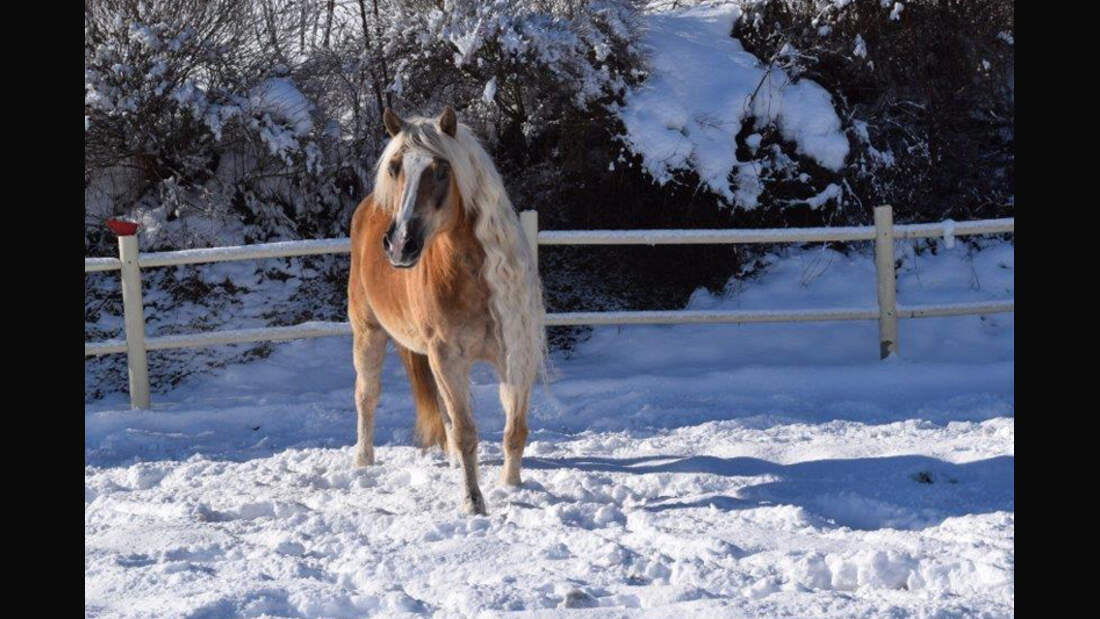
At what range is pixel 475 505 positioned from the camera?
4.40 m

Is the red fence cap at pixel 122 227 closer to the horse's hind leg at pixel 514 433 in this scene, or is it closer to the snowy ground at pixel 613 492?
the snowy ground at pixel 613 492

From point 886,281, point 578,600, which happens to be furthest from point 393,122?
point 886,281

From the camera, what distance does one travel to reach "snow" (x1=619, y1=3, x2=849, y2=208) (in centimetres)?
912

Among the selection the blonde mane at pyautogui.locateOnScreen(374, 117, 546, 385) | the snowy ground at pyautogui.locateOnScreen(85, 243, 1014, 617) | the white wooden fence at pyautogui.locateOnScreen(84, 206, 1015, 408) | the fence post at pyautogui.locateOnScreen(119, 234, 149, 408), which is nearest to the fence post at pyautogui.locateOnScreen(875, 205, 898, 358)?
the white wooden fence at pyautogui.locateOnScreen(84, 206, 1015, 408)

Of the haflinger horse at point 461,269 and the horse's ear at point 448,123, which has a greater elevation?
the horse's ear at point 448,123

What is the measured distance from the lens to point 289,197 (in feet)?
32.3

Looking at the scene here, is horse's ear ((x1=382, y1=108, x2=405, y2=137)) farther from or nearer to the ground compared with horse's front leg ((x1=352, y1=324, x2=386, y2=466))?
farther from the ground

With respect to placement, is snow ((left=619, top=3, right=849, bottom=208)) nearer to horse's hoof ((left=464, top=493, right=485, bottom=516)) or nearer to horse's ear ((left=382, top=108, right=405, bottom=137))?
horse's ear ((left=382, top=108, right=405, bottom=137))

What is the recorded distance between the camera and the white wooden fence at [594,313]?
6977 mm

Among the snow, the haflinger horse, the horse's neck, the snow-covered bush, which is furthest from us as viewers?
the snow-covered bush

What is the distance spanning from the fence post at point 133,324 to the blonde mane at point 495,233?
3.10m

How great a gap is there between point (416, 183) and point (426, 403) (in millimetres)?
1556

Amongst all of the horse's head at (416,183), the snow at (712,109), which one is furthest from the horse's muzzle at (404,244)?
the snow at (712,109)

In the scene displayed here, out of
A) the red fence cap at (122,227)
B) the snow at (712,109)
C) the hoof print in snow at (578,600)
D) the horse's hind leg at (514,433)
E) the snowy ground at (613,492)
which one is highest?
the snow at (712,109)
